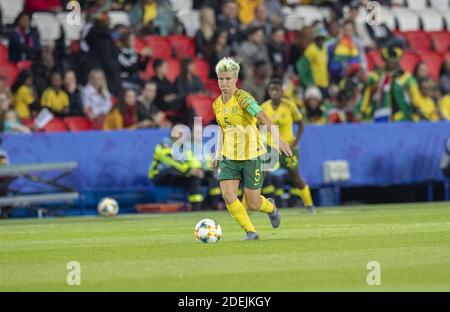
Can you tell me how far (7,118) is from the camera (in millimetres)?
23422

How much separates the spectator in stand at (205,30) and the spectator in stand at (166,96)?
1.72 meters

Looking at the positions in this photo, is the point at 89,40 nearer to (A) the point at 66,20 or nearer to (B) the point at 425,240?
(A) the point at 66,20

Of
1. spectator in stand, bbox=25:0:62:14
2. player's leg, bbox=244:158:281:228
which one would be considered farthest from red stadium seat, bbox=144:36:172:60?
player's leg, bbox=244:158:281:228

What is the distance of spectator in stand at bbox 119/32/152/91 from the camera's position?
2555 centimetres

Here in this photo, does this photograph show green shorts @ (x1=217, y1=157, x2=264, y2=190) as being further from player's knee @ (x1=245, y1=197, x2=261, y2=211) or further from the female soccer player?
player's knee @ (x1=245, y1=197, x2=261, y2=211)

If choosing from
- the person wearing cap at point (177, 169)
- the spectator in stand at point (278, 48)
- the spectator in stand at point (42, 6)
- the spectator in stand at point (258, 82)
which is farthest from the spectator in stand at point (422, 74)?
the spectator in stand at point (42, 6)

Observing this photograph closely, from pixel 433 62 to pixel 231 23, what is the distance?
5855 millimetres

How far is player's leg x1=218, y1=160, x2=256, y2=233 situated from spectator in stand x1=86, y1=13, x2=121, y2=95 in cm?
1031

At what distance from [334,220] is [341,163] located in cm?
574

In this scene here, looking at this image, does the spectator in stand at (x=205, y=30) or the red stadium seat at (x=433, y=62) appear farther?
the red stadium seat at (x=433, y=62)

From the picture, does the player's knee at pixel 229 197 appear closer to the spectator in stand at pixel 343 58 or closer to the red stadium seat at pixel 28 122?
the red stadium seat at pixel 28 122

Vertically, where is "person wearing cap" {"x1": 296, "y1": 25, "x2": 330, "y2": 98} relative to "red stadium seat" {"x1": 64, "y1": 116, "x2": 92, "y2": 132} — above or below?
above

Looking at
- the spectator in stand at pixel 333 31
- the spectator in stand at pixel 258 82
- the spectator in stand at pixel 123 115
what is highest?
the spectator in stand at pixel 333 31

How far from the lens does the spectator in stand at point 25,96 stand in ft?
79.9
